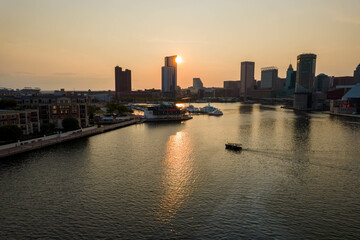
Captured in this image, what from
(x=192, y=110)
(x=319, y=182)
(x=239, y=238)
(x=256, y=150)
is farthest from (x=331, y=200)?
(x=192, y=110)

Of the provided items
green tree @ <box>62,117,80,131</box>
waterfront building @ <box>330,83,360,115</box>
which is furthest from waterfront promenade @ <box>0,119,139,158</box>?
waterfront building @ <box>330,83,360,115</box>

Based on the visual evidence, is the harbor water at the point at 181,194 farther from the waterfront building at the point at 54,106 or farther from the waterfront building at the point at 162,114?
the waterfront building at the point at 162,114

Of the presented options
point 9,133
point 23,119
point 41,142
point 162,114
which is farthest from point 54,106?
point 162,114

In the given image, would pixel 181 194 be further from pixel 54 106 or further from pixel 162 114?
pixel 162 114

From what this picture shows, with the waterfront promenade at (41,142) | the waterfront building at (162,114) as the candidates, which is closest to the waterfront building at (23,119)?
the waterfront promenade at (41,142)

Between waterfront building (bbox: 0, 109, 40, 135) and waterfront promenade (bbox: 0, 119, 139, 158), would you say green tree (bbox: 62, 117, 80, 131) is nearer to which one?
waterfront promenade (bbox: 0, 119, 139, 158)
